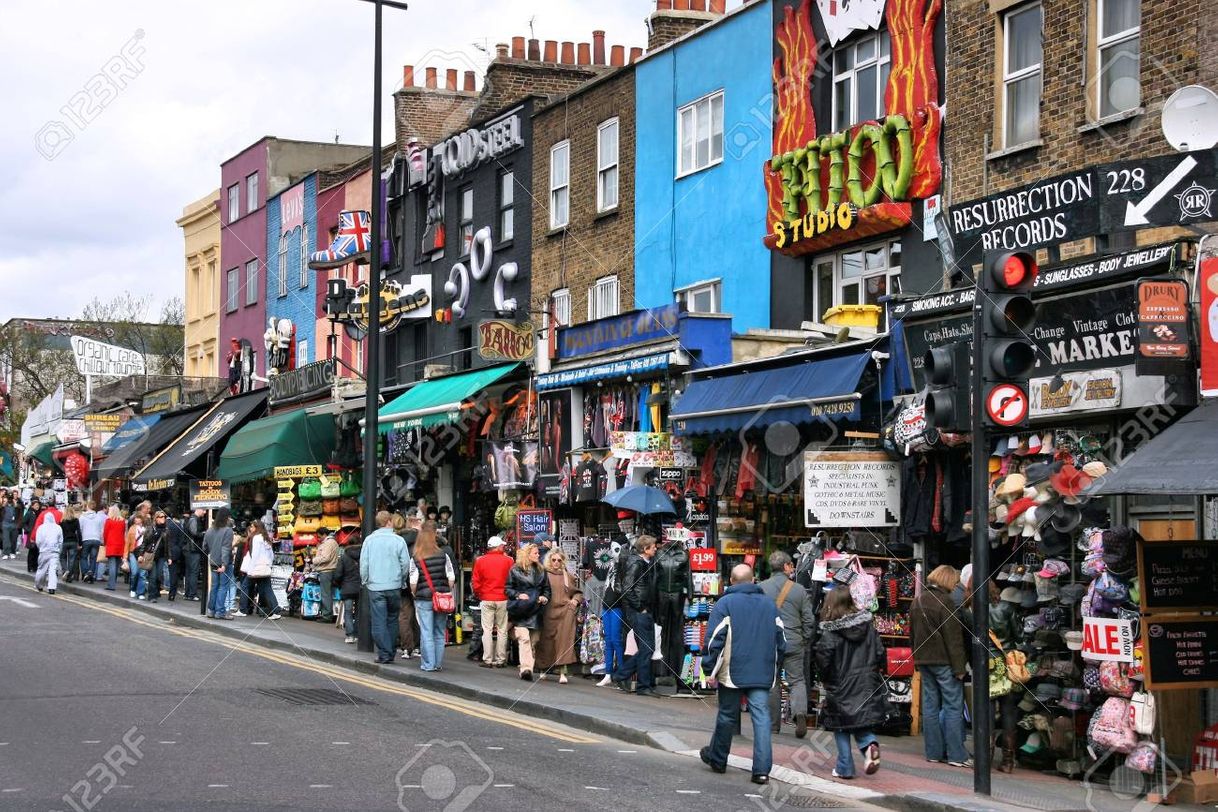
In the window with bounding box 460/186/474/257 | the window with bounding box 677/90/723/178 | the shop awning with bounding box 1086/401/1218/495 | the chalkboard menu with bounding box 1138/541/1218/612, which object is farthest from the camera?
the window with bounding box 460/186/474/257

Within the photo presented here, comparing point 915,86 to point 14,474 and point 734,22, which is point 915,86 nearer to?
point 734,22

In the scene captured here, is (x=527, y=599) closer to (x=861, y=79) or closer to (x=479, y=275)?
(x=861, y=79)

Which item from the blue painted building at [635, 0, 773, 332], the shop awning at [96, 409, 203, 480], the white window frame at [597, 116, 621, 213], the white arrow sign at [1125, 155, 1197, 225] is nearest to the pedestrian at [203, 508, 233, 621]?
the blue painted building at [635, 0, 773, 332]

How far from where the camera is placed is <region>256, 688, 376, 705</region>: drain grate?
16219 mm

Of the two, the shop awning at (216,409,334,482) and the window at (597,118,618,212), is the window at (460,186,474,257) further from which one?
the window at (597,118,618,212)

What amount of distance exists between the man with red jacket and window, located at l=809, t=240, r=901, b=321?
5327 mm

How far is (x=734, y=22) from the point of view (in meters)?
22.6

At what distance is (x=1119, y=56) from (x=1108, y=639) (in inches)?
260

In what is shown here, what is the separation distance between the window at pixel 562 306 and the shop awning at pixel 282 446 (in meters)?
6.56

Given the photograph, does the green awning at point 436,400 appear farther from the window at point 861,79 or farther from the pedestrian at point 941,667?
the pedestrian at point 941,667

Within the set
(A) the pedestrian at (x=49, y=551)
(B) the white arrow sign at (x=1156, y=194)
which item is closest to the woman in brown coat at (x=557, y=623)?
(B) the white arrow sign at (x=1156, y=194)

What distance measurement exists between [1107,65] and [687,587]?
7461 mm

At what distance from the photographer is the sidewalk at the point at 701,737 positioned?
11.7 m

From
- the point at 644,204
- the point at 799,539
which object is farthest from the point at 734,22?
the point at 799,539
